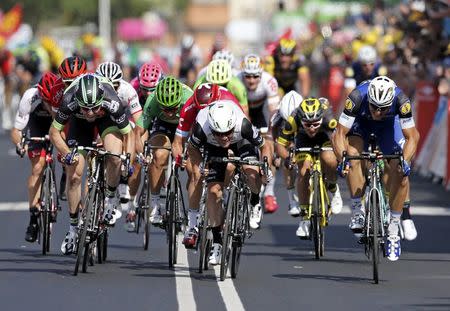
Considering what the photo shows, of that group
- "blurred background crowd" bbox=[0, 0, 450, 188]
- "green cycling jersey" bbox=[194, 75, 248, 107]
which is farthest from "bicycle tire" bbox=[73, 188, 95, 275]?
"blurred background crowd" bbox=[0, 0, 450, 188]

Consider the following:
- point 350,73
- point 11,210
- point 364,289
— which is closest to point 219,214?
point 364,289

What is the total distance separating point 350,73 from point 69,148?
1038cm

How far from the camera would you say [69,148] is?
620 inches

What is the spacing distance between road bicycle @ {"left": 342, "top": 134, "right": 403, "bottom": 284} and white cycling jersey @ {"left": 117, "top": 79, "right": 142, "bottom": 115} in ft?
9.58

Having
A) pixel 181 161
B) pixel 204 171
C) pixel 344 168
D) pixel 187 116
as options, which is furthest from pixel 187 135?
pixel 344 168

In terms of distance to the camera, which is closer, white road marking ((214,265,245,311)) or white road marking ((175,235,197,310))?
white road marking ((214,265,245,311))

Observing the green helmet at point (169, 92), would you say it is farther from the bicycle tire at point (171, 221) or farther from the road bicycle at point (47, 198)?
the road bicycle at point (47, 198)

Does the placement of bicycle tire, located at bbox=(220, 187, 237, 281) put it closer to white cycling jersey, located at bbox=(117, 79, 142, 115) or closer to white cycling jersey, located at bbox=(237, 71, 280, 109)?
white cycling jersey, located at bbox=(117, 79, 142, 115)

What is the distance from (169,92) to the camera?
16.4m

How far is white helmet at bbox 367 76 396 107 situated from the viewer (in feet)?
50.5

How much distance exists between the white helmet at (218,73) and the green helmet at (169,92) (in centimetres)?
196

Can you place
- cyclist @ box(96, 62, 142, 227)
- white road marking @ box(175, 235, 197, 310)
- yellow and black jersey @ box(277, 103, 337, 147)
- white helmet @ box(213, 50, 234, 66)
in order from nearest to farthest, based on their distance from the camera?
white road marking @ box(175, 235, 197, 310), yellow and black jersey @ box(277, 103, 337, 147), cyclist @ box(96, 62, 142, 227), white helmet @ box(213, 50, 234, 66)

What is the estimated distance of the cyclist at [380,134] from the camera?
15.5 metres

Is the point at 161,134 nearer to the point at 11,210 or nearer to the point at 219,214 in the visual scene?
the point at 219,214
